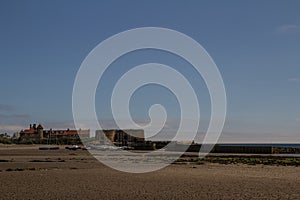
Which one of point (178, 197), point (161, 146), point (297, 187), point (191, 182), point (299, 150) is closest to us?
point (178, 197)

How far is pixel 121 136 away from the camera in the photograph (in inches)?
6845

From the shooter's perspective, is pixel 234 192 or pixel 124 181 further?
pixel 124 181

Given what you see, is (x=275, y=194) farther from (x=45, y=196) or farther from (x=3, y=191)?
(x=3, y=191)

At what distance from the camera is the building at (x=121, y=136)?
162625 mm

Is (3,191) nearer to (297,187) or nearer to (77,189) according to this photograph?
(77,189)

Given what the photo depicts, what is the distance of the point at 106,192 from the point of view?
21.7 m

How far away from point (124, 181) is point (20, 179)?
6385mm

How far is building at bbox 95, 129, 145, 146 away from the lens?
163m

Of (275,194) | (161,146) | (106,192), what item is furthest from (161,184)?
(161,146)

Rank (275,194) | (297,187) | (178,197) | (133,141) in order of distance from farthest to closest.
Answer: (133,141) → (297,187) → (275,194) → (178,197)

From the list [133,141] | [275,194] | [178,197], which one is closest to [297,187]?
[275,194]

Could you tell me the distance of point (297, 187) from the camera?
81.2ft

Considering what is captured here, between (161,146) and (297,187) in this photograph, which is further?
(161,146)

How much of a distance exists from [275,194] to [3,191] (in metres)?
13.0
